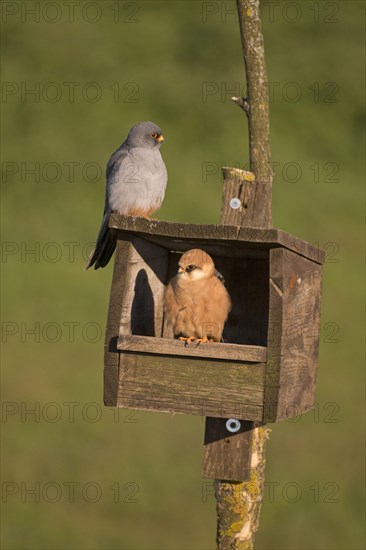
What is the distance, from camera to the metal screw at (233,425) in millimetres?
4554

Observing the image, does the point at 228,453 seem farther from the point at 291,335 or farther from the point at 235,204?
the point at 235,204

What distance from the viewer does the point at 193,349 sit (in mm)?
4188

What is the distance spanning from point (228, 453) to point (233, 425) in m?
0.14

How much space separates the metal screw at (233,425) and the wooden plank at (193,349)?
0.50 m

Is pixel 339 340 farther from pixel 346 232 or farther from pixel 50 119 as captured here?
pixel 50 119

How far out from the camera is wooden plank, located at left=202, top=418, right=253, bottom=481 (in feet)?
15.0

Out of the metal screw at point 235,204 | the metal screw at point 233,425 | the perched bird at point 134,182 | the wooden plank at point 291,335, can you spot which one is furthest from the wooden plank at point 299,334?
the perched bird at point 134,182

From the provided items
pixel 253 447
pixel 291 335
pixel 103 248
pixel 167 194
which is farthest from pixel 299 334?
pixel 167 194

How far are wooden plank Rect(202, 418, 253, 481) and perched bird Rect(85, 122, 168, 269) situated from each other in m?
1.02

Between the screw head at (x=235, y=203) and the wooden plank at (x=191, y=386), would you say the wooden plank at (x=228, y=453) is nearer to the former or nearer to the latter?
the wooden plank at (x=191, y=386)

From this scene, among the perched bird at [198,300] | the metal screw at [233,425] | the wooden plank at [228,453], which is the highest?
the perched bird at [198,300]

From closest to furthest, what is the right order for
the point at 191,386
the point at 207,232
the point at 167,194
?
the point at 207,232 → the point at 191,386 → the point at 167,194

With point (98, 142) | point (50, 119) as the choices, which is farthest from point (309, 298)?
point (50, 119)

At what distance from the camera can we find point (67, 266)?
10383mm
